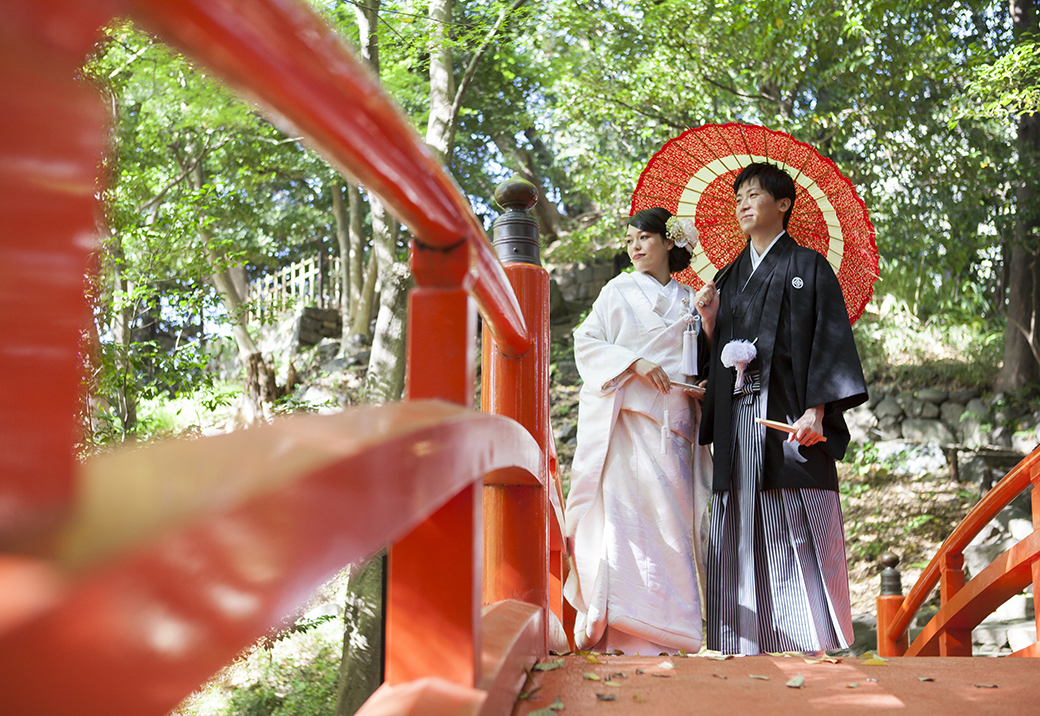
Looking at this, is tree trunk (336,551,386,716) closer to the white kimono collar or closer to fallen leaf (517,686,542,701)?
the white kimono collar

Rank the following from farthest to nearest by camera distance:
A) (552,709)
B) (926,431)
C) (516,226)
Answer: (926,431)
(516,226)
(552,709)

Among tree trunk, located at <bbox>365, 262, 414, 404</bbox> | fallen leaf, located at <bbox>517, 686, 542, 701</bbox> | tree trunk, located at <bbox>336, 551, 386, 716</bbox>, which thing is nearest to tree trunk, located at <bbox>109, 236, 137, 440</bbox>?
tree trunk, located at <bbox>365, 262, 414, 404</bbox>

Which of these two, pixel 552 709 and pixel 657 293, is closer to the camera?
pixel 552 709

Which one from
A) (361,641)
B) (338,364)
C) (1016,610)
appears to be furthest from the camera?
(338,364)

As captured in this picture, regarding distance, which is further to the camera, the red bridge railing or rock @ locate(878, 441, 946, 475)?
rock @ locate(878, 441, 946, 475)

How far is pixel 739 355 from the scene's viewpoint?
3.00 meters

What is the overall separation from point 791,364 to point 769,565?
75 cm

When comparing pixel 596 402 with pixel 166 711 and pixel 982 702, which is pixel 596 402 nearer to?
pixel 982 702

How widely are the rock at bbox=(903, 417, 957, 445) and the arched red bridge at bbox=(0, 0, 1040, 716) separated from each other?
955cm

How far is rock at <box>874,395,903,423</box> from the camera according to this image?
31.8ft

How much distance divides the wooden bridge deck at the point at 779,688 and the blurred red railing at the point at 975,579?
81 centimetres

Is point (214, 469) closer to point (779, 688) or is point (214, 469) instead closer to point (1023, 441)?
point (779, 688)

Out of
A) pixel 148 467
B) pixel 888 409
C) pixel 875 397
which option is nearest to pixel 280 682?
pixel 148 467

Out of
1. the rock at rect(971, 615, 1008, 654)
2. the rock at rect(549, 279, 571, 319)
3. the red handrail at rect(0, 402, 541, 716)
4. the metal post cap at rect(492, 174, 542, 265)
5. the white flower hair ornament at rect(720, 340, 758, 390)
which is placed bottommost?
the rock at rect(971, 615, 1008, 654)
